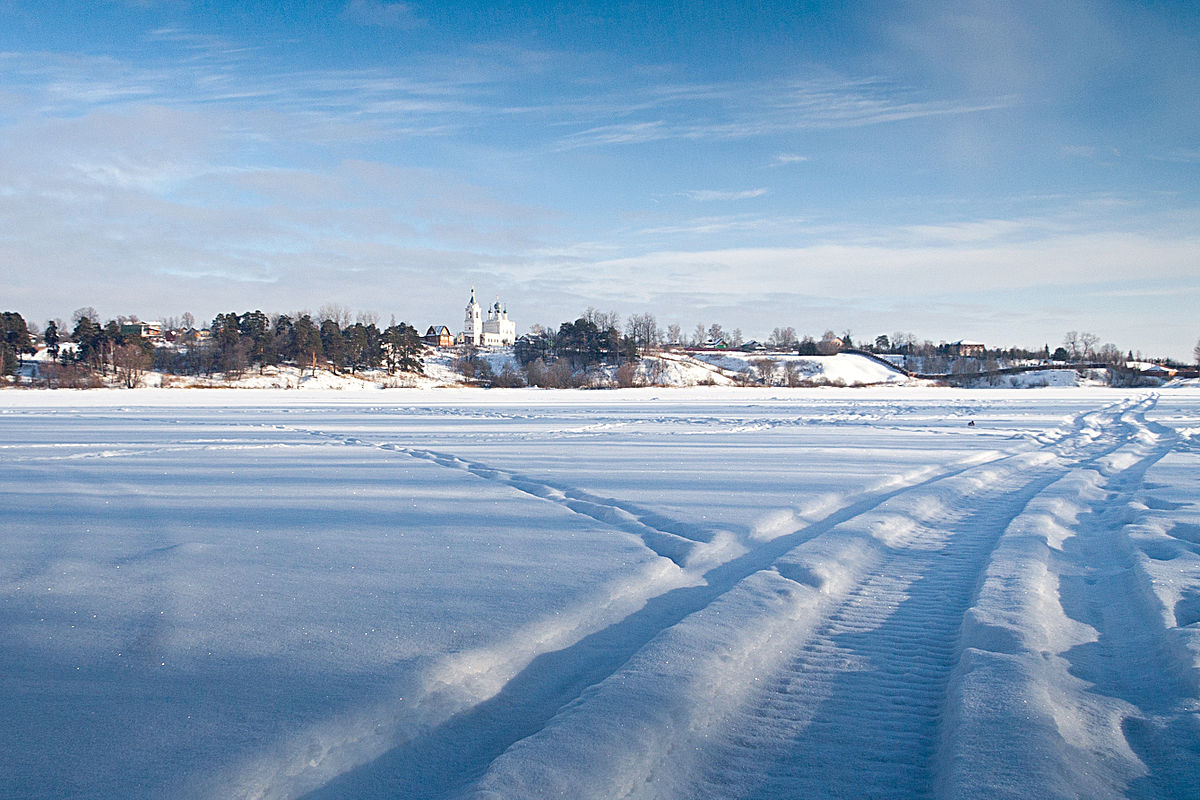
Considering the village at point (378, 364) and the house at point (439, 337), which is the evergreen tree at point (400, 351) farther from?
the house at point (439, 337)

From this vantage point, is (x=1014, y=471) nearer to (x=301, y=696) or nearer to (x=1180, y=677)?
(x=1180, y=677)

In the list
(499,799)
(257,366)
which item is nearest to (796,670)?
(499,799)

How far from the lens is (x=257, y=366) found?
62281mm

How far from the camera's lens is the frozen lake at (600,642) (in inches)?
97.3

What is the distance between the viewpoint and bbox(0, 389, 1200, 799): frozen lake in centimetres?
247

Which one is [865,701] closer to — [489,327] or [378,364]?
[378,364]

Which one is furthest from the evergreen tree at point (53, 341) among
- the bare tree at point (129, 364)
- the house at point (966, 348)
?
the house at point (966, 348)

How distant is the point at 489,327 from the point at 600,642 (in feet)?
517

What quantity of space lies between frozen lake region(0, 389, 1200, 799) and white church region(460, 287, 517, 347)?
137m

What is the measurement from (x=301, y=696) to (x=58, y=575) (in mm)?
2794

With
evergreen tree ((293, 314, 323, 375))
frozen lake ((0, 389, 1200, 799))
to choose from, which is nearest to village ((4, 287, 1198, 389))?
evergreen tree ((293, 314, 323, 375))

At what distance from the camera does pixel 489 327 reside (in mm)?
158125

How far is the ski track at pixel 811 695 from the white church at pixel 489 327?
139464 millimetres

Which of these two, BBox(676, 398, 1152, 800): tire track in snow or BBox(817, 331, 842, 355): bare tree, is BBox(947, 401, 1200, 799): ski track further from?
BBox(817, 331, 842, 355): bare tree
